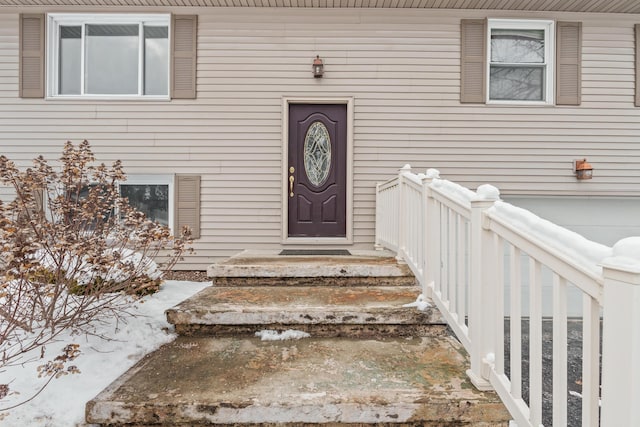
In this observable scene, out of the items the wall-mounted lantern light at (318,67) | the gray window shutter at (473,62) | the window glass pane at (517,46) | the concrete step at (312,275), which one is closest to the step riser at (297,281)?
the concrete step at (312,275)

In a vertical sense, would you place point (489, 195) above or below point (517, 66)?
below

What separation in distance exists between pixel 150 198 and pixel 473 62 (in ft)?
15.2

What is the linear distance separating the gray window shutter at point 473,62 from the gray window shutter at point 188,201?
3710 mm

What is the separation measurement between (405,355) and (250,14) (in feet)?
14.9

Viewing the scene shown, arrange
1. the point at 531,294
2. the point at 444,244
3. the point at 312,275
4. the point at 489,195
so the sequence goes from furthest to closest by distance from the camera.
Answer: the point at 312,275 → the point at 444,244 → the point at 489,195 → the point at 531,294

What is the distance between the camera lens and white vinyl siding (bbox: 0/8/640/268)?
4699mm

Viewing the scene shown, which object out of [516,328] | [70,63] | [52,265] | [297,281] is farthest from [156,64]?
[516,328]

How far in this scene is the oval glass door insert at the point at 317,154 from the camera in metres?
4.78

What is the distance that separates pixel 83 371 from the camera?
1794 mm

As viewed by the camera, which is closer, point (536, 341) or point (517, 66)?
point (536, 341)

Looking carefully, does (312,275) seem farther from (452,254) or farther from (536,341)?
(536,341)

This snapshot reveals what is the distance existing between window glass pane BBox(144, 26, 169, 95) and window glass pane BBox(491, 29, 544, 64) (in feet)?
14.4

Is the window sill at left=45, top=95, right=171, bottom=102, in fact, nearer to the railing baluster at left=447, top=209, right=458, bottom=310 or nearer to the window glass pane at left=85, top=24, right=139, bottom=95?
the window glass pane at left=85, top=24, right=139, bottom=95

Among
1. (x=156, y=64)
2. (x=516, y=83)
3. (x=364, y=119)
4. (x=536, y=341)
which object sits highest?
(x=156, y=64)
